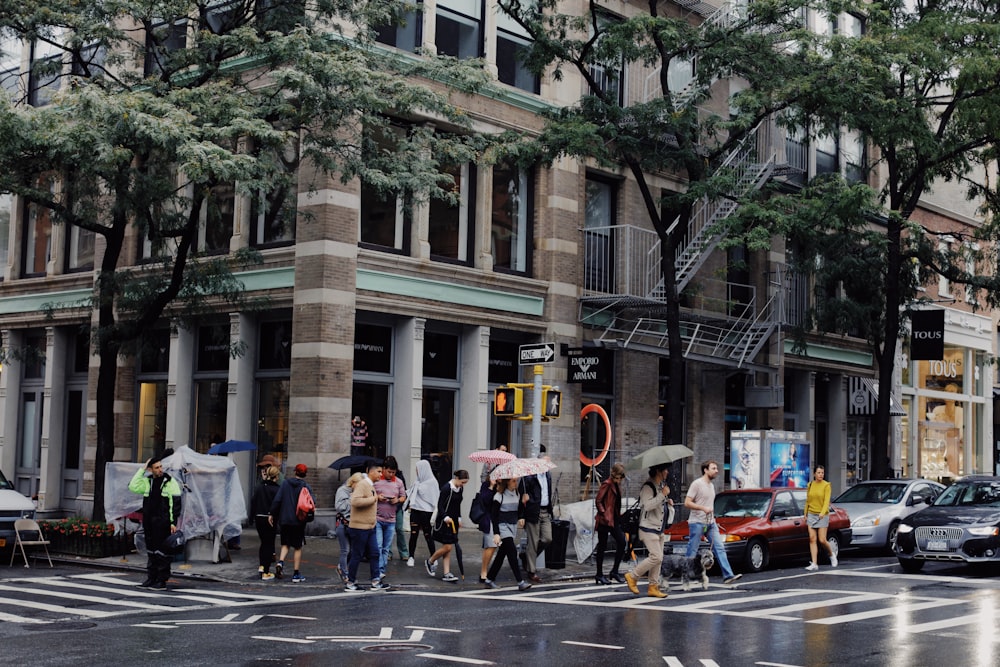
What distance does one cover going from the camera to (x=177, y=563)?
773 inches

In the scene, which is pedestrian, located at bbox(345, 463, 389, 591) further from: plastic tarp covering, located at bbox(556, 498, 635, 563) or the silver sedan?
the silver sedan

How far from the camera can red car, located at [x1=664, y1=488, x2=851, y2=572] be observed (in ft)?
65.1

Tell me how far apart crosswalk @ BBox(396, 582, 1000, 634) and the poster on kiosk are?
32.6 feet

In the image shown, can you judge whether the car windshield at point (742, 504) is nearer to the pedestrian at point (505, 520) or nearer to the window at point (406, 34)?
the pedestrian at point (505, 520)

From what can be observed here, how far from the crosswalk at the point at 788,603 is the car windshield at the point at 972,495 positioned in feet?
15.4

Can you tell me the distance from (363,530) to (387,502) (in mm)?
1014

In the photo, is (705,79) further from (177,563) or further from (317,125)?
(177,563)

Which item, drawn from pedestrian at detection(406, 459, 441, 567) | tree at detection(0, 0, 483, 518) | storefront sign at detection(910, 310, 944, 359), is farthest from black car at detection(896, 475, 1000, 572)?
storefront sign at detection(910, 310, 944, 359)

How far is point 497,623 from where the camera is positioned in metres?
13.5

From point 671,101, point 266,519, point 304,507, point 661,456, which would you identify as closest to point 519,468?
point 661,456

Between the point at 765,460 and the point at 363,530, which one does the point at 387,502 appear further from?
the point at 765,460

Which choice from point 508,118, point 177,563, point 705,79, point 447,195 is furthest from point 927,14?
point 177,563

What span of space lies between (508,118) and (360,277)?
17.9 ft

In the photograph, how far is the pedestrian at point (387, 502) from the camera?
1759 centimetres
